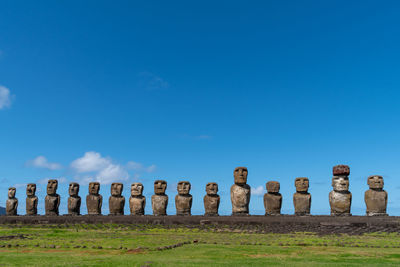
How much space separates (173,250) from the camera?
8820 millimetres

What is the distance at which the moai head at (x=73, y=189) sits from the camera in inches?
932

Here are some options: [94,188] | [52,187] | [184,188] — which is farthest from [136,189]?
[52,187]

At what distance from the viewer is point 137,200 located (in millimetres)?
22250

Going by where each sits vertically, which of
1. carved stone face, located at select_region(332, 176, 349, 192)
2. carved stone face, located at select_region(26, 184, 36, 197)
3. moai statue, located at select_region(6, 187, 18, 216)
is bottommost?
moai statue, located at select_region(6, 187, 18, 216)

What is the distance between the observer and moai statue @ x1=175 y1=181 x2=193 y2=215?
2106cm

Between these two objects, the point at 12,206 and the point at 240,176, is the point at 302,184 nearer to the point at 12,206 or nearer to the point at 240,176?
the point at 240,176

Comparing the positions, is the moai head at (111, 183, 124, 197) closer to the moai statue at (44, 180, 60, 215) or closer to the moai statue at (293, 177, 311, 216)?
the moai statue at (44, 180, 60, 215)

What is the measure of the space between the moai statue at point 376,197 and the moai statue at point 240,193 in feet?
18.8

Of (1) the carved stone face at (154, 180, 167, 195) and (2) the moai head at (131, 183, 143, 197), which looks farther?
(2) the moai head at (131, 183, 143, 197)

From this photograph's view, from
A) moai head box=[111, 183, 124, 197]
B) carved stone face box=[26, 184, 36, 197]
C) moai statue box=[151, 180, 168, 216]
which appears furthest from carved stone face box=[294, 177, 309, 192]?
carved stone face box=[26, 184, 36, 197]

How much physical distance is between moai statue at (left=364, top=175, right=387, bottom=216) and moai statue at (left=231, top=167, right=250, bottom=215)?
18.8ft

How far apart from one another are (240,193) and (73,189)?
398 inches

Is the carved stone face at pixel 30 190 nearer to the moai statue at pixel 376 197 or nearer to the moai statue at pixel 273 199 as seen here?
the moai statue at pixel 273 199

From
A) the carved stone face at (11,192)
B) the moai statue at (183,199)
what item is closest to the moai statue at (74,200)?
the carved stone face at (11,192)
